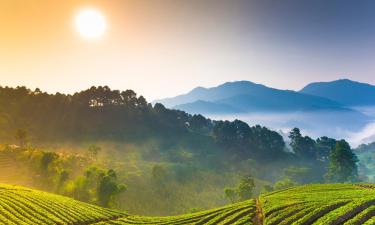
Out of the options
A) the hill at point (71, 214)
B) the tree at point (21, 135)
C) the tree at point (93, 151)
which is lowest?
the hill at point (71, 214)

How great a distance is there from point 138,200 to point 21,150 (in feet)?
210

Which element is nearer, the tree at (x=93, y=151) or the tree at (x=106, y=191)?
the tree at (x=106, y=191)

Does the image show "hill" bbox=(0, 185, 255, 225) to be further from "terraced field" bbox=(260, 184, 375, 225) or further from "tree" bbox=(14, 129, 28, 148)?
"tree" bbox=(14, 129, 28, 148)

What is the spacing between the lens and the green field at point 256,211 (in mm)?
51594

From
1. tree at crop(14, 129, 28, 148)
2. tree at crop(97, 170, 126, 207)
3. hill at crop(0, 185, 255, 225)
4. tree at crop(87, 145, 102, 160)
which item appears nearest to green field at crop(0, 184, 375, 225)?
hill at crop(0, 185, 255, 225)

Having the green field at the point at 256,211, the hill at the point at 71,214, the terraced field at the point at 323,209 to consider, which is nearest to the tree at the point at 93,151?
the hill at the point at 71,214

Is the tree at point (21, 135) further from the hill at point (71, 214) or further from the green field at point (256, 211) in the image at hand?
the green field at point (256, 211)

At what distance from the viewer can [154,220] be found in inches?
3034

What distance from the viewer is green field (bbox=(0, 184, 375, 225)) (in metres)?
51.6

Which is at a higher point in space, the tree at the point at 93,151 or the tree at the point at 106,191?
the tree at the point at 93,151

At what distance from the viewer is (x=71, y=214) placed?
7162 cm

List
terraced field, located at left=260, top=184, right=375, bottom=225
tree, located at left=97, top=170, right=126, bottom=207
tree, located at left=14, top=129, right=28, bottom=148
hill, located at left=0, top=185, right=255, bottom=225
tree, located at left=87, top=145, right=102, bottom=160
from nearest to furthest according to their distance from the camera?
terraced field, located at left=260, top=184, right=375, bottom=225
hill, located at left=0, top=185, right=255, bottom=225
tree, located at left=97, top=170, right=126, bottom=207
tree, located at left=14, top=129, right=28, bottom=148
tree, located at left=87, top=145, right=102, bottom=160

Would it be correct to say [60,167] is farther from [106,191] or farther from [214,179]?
[214,179]

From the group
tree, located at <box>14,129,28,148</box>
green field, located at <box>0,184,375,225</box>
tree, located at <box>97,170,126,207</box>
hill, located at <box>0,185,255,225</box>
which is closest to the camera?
green field, located at <box>0,184,375,225</box>
